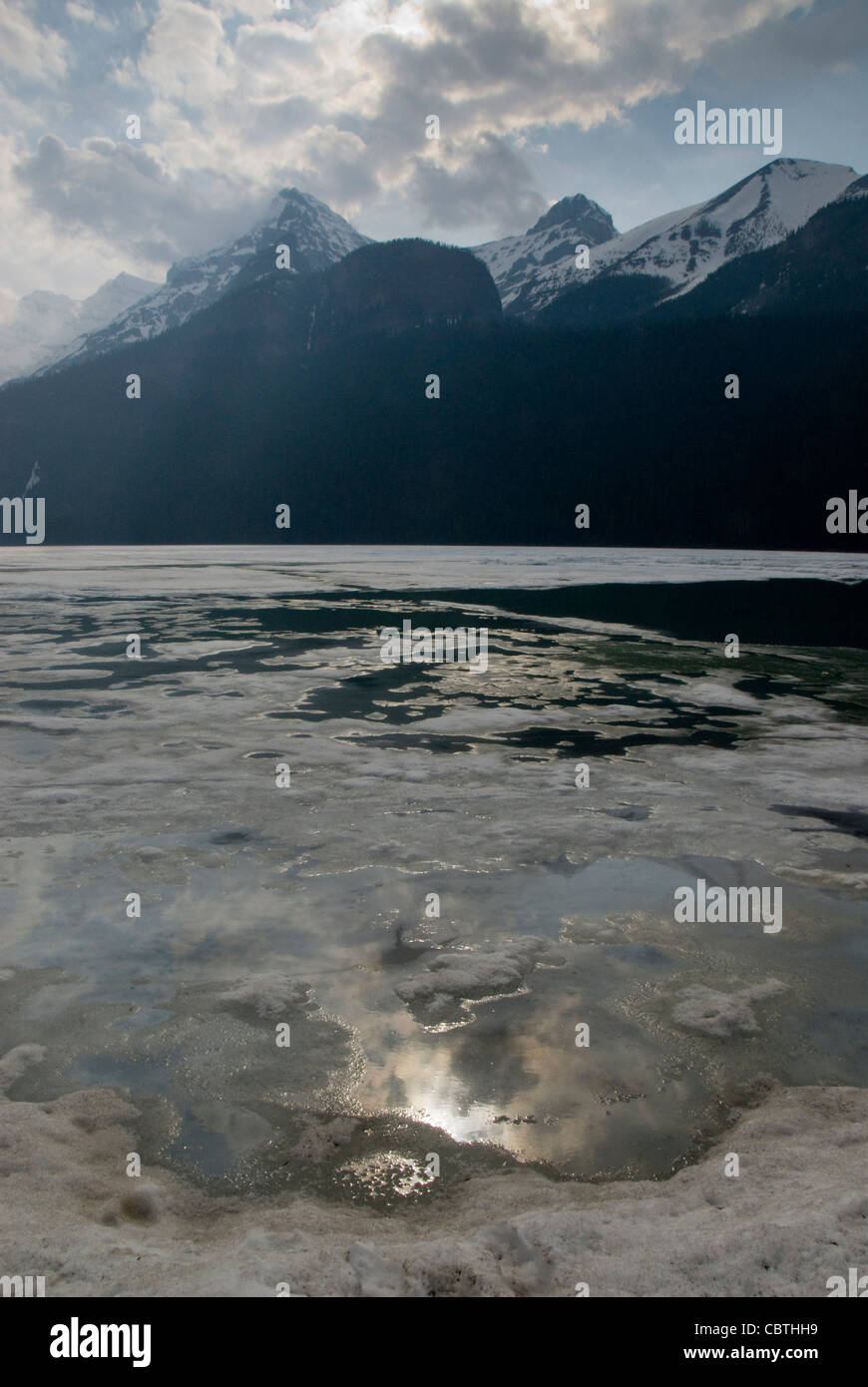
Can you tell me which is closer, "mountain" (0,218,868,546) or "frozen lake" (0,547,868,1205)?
"frozen lake" (0,547,868,1205)

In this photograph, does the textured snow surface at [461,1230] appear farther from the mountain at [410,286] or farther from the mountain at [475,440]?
the mountain at [410,286]

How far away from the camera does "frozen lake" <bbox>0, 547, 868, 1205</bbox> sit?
2.90 m

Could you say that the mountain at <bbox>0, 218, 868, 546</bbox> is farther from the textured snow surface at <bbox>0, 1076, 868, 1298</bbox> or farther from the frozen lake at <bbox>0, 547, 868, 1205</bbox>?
the textured snow surface at <bbox>0, 1076, 868, 1298</bbox>

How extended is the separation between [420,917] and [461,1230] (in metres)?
2.12

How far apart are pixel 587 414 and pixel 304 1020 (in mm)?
125015

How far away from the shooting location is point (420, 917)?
441 cm

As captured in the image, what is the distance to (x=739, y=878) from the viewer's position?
16.0 ft

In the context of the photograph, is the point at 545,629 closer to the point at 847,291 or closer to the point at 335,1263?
the point at 335,1263

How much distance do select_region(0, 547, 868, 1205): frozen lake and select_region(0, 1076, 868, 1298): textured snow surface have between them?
5.2 inches

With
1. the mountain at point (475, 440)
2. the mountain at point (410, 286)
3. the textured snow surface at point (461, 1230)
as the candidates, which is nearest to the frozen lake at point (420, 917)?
the textured snow surface at point (461, 1230)

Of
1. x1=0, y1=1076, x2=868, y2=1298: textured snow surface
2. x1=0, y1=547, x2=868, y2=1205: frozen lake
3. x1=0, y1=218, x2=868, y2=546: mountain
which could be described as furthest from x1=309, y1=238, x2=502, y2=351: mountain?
x1=0, y1=1076, x2=868, y2=1298: textured snow surface

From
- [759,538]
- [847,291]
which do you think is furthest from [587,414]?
[847,291]

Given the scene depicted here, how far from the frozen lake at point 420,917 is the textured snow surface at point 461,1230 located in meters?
0.13

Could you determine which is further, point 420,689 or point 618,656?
point 618,656
